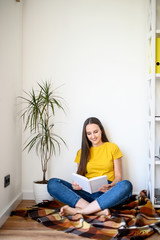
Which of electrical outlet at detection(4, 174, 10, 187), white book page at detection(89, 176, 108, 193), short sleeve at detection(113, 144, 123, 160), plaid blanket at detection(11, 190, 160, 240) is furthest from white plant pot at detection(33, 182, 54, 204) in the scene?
short sleeve at detection(113, 144, 123, 160)

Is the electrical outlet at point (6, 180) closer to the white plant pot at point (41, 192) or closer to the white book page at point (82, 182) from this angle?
the white plant pot at point (41, 192)

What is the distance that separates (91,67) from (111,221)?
1.58 meters

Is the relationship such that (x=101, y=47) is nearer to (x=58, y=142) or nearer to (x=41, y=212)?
(x=58, y=142)

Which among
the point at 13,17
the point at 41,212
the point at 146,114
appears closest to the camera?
the point at 41,212

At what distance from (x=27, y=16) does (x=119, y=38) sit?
1001 millimetres

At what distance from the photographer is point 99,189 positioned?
→ 250 centimetres

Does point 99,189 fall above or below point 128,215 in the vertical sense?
above

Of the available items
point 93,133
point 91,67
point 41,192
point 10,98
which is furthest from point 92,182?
point 91,67

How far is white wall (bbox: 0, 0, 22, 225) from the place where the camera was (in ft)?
7.88

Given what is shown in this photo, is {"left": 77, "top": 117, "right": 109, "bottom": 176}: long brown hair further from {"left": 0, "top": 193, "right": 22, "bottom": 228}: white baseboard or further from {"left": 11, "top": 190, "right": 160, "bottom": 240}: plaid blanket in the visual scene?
{"left": 0, "top": 193, "right": 22, "bottom": 228}: white baseboard

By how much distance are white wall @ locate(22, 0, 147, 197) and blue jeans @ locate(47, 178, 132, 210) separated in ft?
1.38

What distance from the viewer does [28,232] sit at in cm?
212

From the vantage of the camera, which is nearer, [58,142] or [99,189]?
[99,189]

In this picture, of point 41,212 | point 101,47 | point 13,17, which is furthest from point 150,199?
point 13,17
